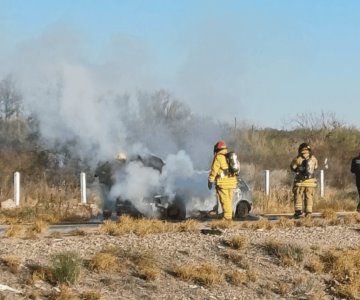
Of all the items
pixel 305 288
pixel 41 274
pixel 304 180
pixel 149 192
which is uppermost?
pixel 304 180

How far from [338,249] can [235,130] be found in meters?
31.3

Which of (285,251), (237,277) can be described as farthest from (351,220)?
(237,277)

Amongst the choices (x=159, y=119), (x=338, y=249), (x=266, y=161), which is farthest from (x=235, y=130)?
(x=338, y=249)

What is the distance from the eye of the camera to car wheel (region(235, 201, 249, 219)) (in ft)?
68.7

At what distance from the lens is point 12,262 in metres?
11.6

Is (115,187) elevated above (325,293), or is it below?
above

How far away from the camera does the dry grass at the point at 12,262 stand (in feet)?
37.6

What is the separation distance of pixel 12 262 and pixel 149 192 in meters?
8.74

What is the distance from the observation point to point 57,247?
41.8 ft

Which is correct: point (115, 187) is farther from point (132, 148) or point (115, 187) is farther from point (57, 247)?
point (57, 247)

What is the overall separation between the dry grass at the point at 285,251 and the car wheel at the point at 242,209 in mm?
7135

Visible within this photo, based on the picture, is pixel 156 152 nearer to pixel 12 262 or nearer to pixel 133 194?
pixel 133 194

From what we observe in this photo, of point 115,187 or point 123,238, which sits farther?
point 115,187

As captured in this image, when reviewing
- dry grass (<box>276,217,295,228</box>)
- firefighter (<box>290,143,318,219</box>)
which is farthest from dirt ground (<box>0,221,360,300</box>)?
firefighter (<box>290,143,318,219</box>)
